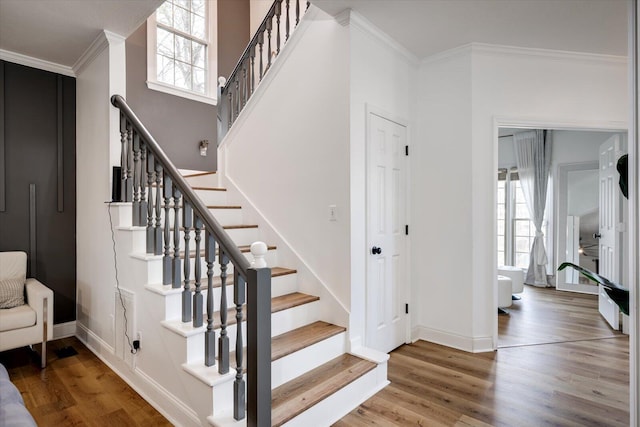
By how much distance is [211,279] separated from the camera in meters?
1.89

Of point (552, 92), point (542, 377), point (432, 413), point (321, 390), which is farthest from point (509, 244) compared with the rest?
point (321, 390)

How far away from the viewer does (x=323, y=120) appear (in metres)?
2.87

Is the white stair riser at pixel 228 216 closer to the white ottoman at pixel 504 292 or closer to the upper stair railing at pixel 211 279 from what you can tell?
the upper stair railing at pixel 211 279

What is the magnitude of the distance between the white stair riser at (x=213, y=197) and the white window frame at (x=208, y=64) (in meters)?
1.96

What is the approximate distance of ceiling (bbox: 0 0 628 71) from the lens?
2541 mm

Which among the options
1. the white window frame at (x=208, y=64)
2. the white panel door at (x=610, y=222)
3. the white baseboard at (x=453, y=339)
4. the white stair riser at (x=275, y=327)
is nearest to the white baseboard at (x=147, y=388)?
the white stair riser at (x=275, y=327)

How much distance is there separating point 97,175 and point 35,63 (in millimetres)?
1346

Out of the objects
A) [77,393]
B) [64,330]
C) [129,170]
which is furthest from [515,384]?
[64,330]

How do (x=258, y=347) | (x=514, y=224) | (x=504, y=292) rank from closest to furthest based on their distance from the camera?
(x=258, y=347), (x=504, y=292), (x=514, y=224)

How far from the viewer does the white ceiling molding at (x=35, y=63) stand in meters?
3.15

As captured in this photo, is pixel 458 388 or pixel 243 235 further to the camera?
pixel 243 235

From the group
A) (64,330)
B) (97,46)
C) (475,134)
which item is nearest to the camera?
(97,46)

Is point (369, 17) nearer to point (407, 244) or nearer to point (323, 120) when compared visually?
point (323, 120)

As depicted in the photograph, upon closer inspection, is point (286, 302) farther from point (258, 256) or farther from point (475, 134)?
point (475, 134)
